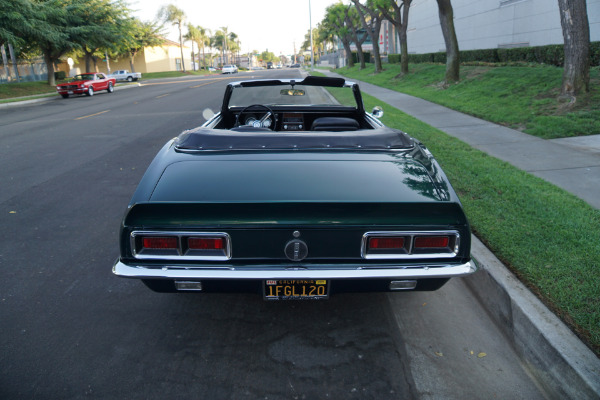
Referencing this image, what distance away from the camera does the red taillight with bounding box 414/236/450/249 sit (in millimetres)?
2580

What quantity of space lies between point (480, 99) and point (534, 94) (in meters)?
1.62

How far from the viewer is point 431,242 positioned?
2594 mm

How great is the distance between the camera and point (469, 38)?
25.7m

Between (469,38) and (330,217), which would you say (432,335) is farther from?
(469,38)

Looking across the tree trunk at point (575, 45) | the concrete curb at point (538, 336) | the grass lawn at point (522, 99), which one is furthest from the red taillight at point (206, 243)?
the tree trunk at point (575, 45)

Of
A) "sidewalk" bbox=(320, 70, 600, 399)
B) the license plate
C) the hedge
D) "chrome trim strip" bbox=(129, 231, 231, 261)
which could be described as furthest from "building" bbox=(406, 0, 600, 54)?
"chrome trim strip" bbox=(129, 231, 231, 261)

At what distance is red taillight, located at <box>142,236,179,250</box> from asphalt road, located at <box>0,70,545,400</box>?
73 centimetres

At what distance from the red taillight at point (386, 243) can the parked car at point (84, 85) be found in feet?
88.2

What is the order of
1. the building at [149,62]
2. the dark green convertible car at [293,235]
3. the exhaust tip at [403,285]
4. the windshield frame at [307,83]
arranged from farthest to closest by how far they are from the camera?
the building at [149,62] < the windshield frame at [307,83] < the exhaust tip at [403,285] < the dark green convertible car at [293,235]

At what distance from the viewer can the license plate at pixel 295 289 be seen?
8.53 ft

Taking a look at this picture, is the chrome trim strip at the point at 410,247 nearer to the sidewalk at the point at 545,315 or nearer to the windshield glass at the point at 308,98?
the sidewalk at the point at 545,315

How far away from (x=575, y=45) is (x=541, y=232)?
7.89 meters

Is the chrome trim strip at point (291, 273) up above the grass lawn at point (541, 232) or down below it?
above

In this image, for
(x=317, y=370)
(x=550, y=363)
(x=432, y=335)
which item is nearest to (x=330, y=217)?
(x=317, y=370)
